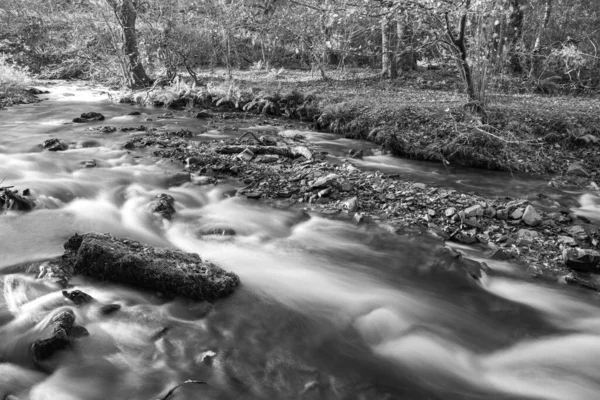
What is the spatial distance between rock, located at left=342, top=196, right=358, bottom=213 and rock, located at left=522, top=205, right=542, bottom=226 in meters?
2.14

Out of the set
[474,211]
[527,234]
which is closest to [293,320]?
[474,211]

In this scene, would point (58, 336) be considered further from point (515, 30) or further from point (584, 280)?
point (515, 30)

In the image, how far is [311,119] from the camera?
11188 millimetres

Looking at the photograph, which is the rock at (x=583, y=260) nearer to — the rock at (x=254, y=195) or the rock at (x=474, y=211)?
the rock at (x=474, y=211)

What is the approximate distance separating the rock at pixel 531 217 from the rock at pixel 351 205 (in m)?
2.14

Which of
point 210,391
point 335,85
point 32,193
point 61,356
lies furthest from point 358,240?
point 335,85

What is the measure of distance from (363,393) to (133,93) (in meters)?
13.5

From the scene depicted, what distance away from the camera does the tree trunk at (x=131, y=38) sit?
47.5 feet

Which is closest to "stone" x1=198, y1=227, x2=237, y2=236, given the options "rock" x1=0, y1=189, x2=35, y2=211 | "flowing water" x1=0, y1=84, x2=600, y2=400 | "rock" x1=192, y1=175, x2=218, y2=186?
"flowing water" x1=0, y1=84, x2=600, y2=400

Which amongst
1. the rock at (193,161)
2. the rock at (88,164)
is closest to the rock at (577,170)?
the rock at (193,161)

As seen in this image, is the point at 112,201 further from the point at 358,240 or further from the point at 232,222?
the point at 358,240

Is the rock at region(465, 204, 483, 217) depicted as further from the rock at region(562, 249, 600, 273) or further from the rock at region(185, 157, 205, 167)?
the rock at region(185, 157, 205, 167)

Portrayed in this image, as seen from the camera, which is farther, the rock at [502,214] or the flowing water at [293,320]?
the rock at [502,214]

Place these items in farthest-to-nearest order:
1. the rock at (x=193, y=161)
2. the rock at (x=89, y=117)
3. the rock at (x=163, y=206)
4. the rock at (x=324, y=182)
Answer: the rock at (x=89, y=117), the rock at (x=193, y=161), the rock at (x=324, y=182), the rock at (x=163, y=206)
